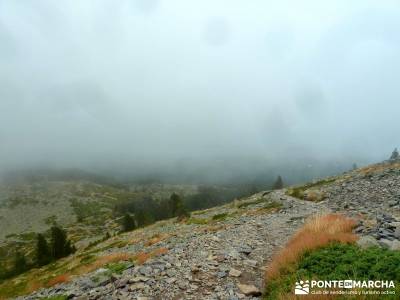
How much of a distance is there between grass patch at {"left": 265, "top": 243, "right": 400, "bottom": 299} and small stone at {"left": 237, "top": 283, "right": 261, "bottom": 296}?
489 mm

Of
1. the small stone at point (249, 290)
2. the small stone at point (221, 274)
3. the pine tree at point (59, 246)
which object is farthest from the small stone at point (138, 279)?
the pine tree at point (59, 246)

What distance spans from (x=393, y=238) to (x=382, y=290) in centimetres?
549

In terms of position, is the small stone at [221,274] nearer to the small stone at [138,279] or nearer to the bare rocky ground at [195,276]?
the bare rocky ground at [195,276]

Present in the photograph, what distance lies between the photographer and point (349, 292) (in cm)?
814

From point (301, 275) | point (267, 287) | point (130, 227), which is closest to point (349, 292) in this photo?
point (301, 275)

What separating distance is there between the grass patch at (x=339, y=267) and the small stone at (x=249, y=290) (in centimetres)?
49

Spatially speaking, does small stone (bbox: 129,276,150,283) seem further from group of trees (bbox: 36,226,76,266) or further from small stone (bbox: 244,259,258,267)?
group of trees (bbox: 36,226,76,266)

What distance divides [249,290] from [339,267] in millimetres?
3494

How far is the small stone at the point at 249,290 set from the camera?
11281 millimetres

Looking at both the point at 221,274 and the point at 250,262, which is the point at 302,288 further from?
the point at 250,262

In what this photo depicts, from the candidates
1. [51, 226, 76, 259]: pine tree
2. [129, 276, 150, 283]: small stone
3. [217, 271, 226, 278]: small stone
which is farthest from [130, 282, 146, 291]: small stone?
[51, 226, 76, 259]: pine tree

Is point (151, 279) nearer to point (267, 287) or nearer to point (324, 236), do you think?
point (267, 287)

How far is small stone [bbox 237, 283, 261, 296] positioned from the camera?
1128 centimetres

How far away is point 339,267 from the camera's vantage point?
9945 mm
